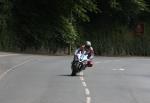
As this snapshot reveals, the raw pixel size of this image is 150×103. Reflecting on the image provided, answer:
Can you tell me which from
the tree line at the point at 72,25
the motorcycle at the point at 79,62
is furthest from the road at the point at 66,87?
the tree line at the point at 72,25

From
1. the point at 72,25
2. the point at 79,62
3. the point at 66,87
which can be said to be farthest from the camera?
the point at 72,25

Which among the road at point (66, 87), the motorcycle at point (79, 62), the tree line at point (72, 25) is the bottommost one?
the road at point (66, 87)

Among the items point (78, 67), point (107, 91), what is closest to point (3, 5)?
point (78, 67)

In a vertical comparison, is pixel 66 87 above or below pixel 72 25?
below

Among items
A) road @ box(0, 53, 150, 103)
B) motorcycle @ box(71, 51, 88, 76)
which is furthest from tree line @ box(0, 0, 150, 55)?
motorcycle @ box(71, 51, 88, 76)

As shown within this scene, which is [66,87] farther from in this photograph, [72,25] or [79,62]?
[72,25]

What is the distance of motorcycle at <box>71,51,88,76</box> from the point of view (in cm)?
2814

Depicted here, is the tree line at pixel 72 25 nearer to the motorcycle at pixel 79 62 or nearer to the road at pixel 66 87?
the road at pixel 66 87

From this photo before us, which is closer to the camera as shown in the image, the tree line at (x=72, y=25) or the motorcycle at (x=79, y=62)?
the motorcycle at (x=79, y=62)

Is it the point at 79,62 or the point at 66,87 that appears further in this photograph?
the point at 79,62

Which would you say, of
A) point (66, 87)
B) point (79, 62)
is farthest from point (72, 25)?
point (66, 87)

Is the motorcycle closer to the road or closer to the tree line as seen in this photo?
the road

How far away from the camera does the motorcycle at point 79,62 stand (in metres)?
28.1

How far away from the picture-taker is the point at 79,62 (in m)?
28.4
